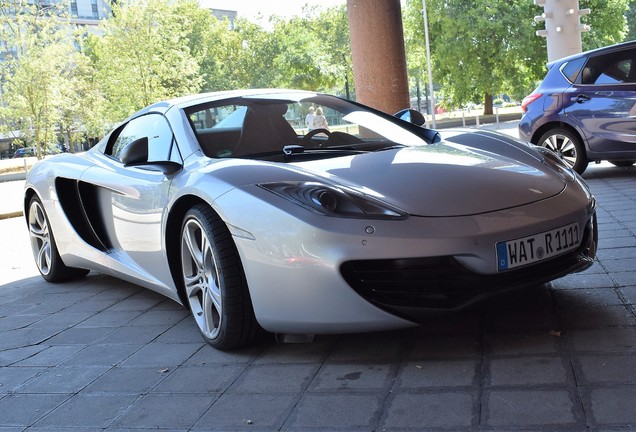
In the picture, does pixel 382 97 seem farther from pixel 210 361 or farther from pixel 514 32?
pixel 514 32

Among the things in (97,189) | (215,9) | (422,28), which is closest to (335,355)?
(97,189)

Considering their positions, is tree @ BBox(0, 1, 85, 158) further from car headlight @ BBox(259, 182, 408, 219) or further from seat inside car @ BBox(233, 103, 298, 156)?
car headlight @ BBox(259, 182, 408, 219)

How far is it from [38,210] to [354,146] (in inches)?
115

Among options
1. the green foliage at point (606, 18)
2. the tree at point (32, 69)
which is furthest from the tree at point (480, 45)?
the tree at point (32, 69)

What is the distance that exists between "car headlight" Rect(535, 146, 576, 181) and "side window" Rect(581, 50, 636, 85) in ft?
16.5

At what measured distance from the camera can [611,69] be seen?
8672 mm

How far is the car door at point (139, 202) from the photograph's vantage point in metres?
4.08

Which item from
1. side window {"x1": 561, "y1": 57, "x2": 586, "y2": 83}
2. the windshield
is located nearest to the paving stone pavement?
the windshield

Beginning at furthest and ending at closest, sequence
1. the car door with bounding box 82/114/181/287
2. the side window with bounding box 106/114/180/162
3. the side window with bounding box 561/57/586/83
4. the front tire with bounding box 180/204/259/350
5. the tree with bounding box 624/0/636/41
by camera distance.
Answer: the tree with bounding box 624/0/636/41 < the side window with bounding box 561/57/586/83 < the side window with bounding box 106/114/180/162 < the car door with bounding box 82/114/181/287 < the front tire with bounding box 180/204/259/350

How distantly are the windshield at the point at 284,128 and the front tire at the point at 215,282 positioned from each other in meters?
0.47

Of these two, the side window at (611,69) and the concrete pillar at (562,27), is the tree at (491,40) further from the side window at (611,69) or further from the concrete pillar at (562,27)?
the side window at (611,69)

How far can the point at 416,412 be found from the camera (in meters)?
2.66

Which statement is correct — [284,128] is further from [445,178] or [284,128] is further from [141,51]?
[141,51]

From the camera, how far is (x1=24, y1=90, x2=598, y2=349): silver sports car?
120 inches
